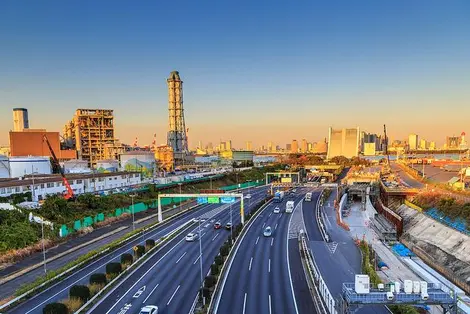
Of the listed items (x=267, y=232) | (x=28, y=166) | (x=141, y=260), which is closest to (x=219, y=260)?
(x=141, y=260)

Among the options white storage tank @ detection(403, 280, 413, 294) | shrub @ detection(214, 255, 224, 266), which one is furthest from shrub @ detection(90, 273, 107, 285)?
white storage tank @ detection(403, 280, 413, 294)

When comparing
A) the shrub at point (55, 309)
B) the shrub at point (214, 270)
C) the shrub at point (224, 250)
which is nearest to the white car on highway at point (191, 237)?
the shrub at point (224, 250)

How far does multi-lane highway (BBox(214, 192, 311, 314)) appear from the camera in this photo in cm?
2377

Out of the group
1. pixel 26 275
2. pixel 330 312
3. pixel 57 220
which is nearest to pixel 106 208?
pixel 57 220

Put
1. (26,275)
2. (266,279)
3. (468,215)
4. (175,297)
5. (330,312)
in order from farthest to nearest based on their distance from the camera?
(468,215) → (26,275) → (266,279) → (175,297) → (330,312)

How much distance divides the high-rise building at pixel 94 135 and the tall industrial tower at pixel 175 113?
85.3ft

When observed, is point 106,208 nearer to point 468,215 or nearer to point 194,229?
point 194,229

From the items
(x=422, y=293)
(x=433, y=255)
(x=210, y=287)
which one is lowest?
(x=433, y=255)

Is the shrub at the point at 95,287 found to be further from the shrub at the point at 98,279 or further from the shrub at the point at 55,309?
the shrub at the point at 55,309

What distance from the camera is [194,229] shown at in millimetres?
47750

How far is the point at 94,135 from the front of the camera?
4894 inches

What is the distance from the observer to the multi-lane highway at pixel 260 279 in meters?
23.8

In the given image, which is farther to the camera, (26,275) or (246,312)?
(26,275)

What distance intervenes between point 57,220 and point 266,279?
32.5 metres
